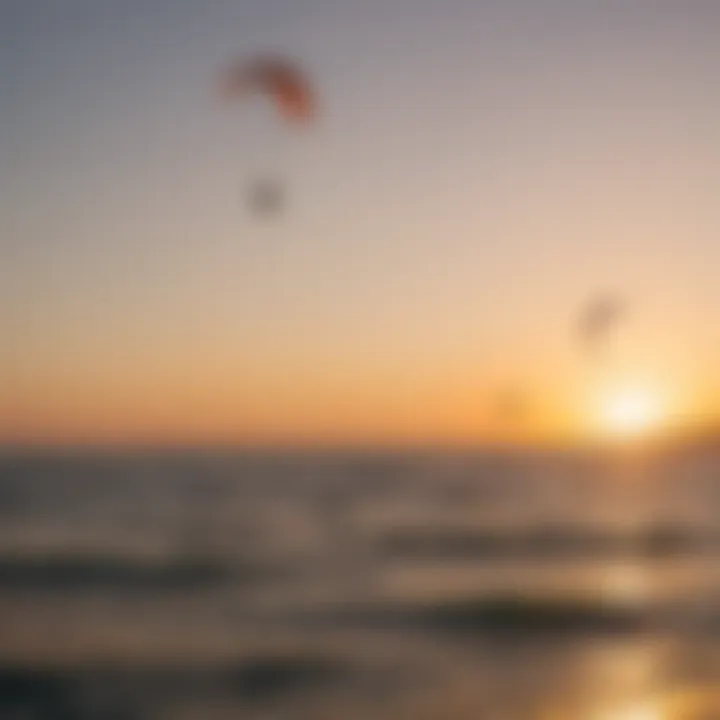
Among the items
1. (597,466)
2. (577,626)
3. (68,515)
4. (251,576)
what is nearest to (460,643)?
(577,626)

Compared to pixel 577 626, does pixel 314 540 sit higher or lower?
higher

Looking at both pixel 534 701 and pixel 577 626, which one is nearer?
pixel 534 701

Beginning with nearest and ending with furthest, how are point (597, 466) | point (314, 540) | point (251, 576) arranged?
point (251, 576)
point (597, 466)
point (314, 540)

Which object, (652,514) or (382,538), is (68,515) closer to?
(382,538)

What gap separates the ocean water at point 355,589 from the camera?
138 inches

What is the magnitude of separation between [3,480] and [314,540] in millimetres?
2077

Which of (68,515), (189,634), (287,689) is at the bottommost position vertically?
(287,689)

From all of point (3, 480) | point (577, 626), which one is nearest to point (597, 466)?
point (577, 626)

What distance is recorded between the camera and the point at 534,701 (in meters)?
3.44

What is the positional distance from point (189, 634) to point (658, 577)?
2.48 metres

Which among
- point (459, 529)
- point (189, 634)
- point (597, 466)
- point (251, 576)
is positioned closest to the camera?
point (189, 634)

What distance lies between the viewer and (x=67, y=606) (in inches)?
177

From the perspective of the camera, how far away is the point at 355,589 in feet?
16.8

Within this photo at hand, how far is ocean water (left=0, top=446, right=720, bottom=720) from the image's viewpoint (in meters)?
3.51
